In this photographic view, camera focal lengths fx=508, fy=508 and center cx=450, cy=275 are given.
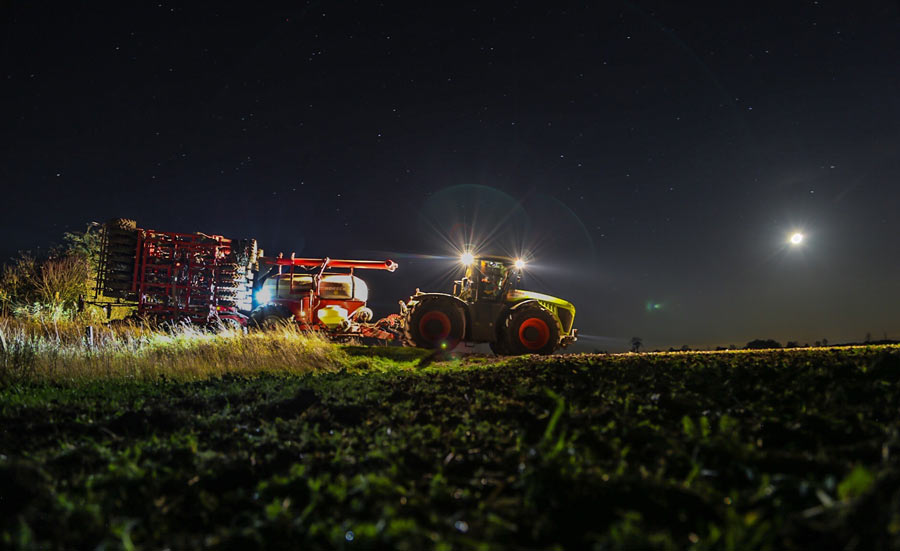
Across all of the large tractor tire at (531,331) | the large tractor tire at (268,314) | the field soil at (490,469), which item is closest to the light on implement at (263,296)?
the large tractor tire at (268,314)

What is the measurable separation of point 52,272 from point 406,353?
12032 mm

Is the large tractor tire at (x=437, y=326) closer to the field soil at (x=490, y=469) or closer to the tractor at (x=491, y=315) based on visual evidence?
the tractor at (x=491, y=315)

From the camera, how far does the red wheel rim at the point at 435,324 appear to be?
37.6ft

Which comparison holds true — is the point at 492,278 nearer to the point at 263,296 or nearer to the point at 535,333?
the point at 535,333

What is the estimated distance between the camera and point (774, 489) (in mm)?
1999

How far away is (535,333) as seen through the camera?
1141cm

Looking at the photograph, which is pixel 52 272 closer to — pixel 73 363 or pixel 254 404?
pixel 73 363

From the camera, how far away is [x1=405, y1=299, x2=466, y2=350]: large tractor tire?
37.6 ft

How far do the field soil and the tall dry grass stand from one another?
314 cm

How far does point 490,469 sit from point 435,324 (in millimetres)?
8982

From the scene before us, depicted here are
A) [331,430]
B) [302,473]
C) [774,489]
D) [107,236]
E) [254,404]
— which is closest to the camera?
[774,489]

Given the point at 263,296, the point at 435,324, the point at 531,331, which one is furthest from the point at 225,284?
the point at 531,331

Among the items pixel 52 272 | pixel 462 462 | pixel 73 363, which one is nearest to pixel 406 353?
pixel 73 363

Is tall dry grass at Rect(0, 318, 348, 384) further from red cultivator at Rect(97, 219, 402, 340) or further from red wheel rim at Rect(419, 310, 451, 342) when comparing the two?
red cultivator at Rect(97, 219, 402, 340)
